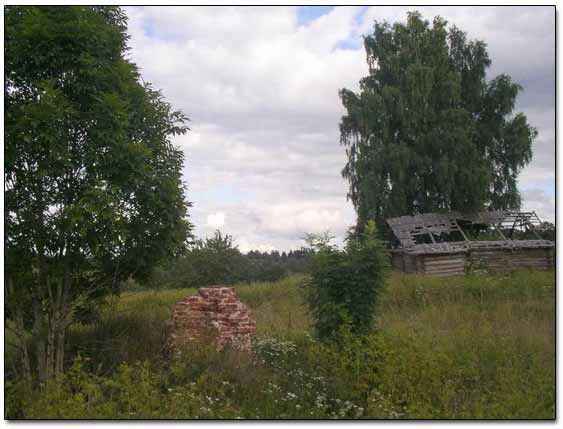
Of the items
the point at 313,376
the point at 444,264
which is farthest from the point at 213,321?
the point at 444,264

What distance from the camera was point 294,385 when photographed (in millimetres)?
7562

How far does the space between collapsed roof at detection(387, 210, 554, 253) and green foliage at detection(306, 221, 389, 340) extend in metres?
12.4

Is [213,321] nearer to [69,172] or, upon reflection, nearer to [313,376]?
[313,376]

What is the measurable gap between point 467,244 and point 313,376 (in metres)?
14.8

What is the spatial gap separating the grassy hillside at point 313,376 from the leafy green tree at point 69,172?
123 cm

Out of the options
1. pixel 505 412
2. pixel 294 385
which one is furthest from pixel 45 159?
pixel 505 412

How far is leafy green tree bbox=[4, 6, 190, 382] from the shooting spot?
24.1ft

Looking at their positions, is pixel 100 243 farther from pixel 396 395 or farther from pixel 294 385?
pixel 396 395

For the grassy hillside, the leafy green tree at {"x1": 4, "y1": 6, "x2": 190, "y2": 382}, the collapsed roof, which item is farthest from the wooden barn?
the leafy green tree at {"x1": 4, "y1": 6, "x2": 190, "y2": 382}

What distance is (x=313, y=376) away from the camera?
7.78m

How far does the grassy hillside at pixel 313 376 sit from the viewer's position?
674 centimetres

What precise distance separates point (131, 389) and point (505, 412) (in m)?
4.69

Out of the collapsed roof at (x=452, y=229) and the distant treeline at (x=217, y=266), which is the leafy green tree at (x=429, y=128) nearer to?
the collapsed roof at (x=452, y=229)

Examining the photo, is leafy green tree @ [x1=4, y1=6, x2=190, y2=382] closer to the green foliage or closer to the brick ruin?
the brick ruin
